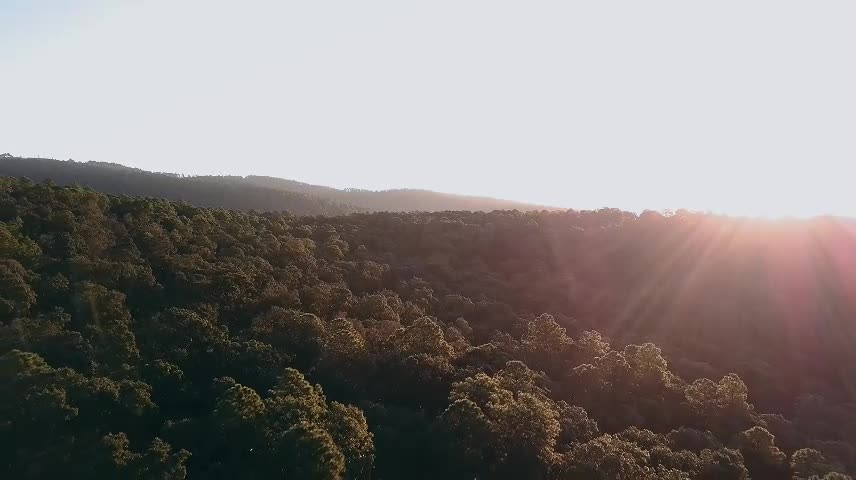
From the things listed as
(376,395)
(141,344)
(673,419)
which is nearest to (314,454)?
(376,395)

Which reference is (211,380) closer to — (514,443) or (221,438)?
(221,438)

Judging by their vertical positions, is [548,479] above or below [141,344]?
below

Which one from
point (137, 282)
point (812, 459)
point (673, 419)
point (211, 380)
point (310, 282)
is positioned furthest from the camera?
point (310, 282)

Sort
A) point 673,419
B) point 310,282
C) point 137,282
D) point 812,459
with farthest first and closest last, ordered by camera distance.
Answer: point 310,282, point 137,282, point 673,419, point 812,459

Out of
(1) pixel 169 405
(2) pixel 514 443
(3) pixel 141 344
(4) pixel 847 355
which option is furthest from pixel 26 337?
(4) pixel 847 355

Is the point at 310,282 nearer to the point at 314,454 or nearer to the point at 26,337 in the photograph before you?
the point at 26,337

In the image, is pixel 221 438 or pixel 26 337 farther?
pixel 26 337
